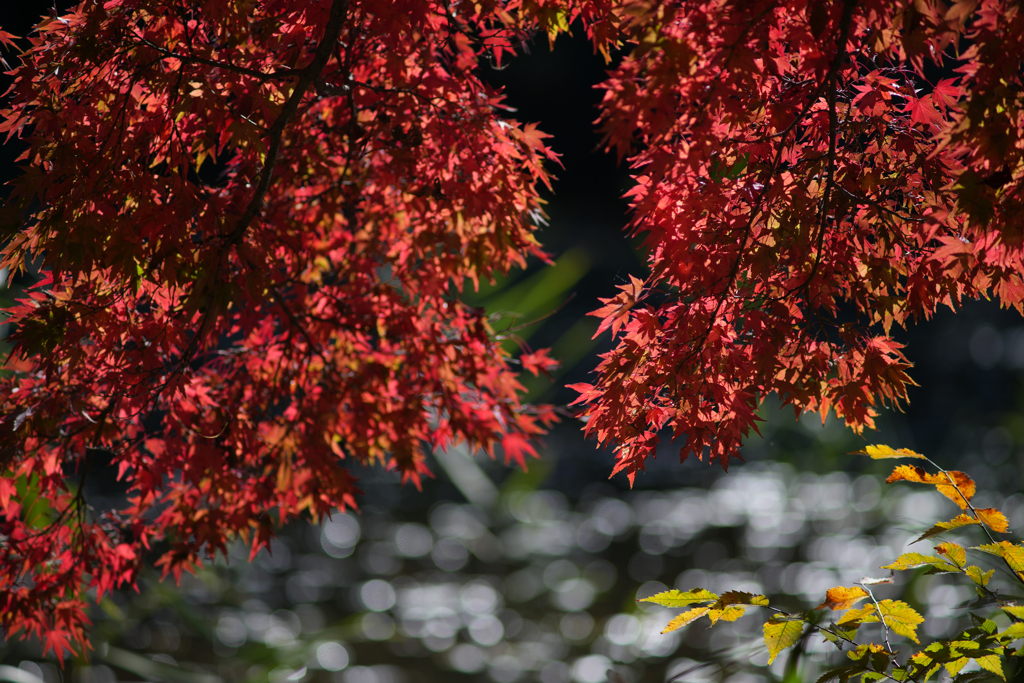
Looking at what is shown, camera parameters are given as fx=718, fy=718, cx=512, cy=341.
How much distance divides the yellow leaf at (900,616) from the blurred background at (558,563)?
18 centimetres

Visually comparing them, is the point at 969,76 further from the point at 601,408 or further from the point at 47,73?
the point at 47,73

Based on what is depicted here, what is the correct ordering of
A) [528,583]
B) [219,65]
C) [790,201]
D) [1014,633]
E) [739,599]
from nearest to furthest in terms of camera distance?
[1014,633] → [739,599] → [790,201] → [219,65] → [528,583]

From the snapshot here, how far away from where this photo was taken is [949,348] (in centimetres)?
967

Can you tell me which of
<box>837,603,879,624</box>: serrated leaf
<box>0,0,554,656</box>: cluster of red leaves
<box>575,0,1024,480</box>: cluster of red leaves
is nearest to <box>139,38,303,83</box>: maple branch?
<box>0,0,554,656</box>: cluster of red leaves

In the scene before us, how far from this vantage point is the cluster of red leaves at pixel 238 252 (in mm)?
1589

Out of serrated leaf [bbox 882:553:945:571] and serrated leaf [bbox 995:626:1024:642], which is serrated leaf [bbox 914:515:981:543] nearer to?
serrated leaf [bbox 882:553:945:571]

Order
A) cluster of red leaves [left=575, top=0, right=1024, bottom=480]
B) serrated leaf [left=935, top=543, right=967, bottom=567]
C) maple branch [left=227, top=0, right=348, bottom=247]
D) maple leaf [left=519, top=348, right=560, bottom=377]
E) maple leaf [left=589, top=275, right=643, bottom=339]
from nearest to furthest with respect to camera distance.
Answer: cluster of red leaves [left=575, top=0, right=1024, bottom=480]
serrated leaf [left=935, top=543, right=967, bottom=567]
maple leaf [left=589, top=275, right=643, bottom=339]
maple branch [left=227, top=0, right=348, bottom=247]
maple leaf [left=519, top=348, right=560, bottom=377]

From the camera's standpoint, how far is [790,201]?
144cm

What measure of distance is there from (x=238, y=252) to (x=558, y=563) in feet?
12.6

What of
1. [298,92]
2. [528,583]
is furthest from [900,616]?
[528,583]

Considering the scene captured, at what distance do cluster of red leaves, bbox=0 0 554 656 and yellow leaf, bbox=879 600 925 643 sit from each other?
1.24 metres

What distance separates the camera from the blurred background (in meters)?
3.54

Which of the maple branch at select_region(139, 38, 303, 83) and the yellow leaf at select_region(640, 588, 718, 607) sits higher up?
the maple branch at select_region(139, 38, 303, 83)

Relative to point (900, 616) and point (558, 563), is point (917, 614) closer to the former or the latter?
point (900, 616)
